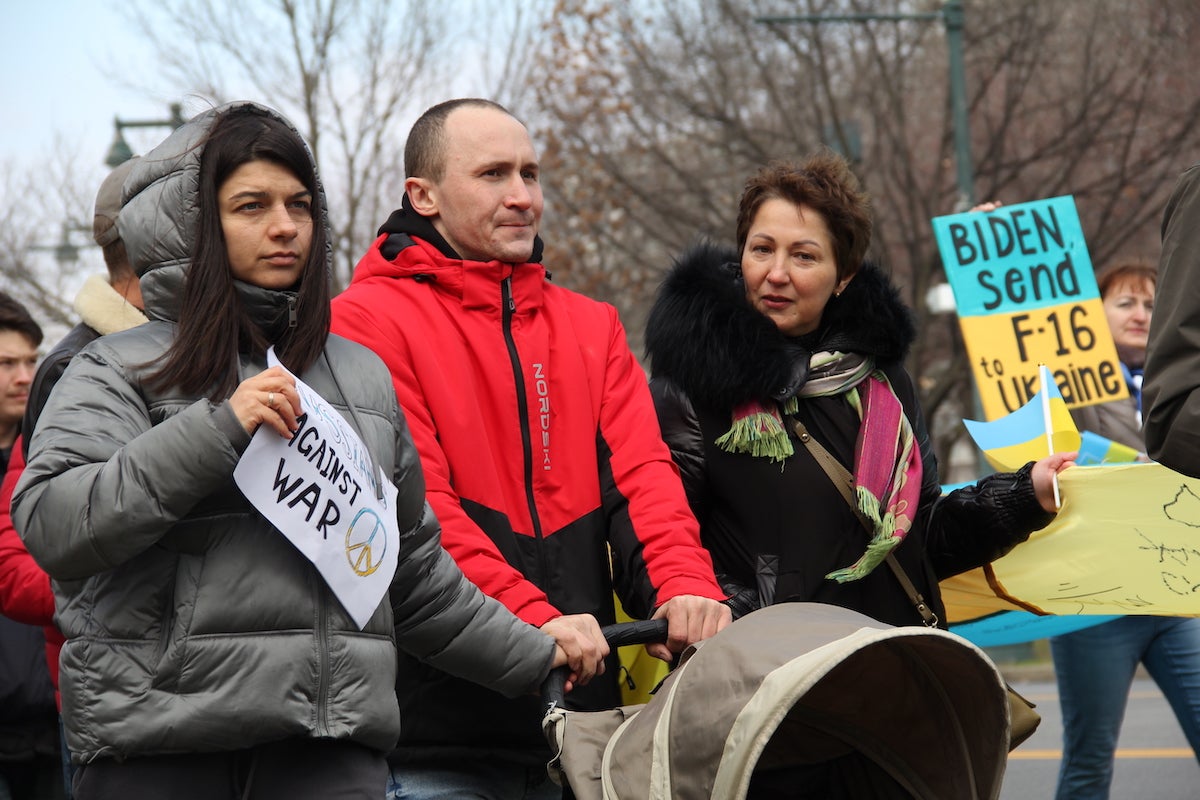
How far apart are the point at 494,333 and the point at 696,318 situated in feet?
2.19

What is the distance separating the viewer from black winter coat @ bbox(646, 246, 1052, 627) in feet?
13.1

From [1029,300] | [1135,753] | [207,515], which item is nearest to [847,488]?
[207,515]

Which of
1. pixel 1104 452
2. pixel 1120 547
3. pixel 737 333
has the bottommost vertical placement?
pixel 1120 547

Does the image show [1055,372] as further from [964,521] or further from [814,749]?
[814,749]

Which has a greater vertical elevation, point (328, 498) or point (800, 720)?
point (328, 498)

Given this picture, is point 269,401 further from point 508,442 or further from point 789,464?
point 789,464

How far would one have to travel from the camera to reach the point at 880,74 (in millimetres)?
16234

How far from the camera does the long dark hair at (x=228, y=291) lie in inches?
111

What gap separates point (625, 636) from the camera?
10.9ft

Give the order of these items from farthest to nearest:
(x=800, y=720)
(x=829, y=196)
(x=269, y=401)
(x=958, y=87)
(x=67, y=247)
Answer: (x=67, y=247) < (x=958, y=87) < (x=829, y=196) < (x=800, y=720) < (x=269, y=401)

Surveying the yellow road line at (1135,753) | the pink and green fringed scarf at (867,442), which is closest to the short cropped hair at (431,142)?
the pink and green fringed scarf at (867,442)

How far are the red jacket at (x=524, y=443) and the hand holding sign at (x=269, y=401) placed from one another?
750 mm

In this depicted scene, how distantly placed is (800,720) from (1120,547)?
6.11 ft

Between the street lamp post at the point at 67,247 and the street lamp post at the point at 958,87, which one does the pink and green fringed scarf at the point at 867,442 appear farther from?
the street lamp post at the point at 67,247
